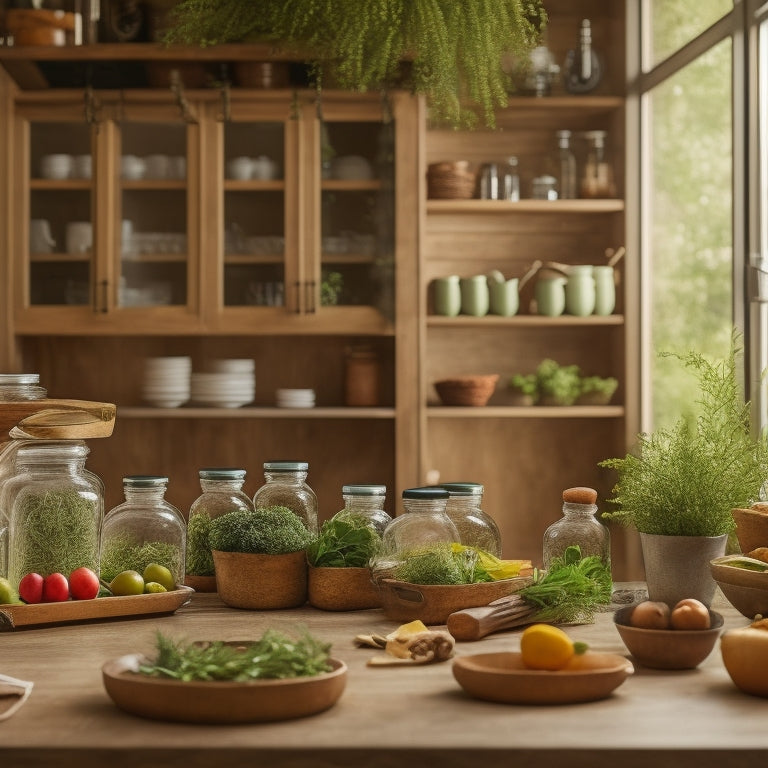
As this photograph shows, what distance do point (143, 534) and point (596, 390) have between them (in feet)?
7.42

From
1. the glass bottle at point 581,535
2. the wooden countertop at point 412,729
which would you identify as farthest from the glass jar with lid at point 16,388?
the glass bottle at point 581,535

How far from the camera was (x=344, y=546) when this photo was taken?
1.75 meters

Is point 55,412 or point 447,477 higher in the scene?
point 55,412

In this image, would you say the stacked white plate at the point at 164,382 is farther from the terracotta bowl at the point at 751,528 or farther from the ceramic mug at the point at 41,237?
the terracotta bowl at the point at 751,528

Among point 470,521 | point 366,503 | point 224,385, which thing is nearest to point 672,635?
point 470,521

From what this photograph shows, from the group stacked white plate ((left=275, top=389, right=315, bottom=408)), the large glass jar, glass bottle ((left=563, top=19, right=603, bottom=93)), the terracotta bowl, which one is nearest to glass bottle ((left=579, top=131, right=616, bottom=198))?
glass bottle ((left=563, top=19, right=603, bottom=93))

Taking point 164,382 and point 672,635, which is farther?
point 164,382

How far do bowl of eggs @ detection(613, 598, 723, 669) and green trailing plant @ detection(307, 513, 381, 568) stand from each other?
0.49 meters

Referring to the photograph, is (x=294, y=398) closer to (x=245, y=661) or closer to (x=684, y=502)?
(x=684, y=502)

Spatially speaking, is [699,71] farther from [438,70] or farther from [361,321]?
[438,70]

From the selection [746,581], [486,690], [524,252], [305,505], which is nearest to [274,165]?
[524,252]

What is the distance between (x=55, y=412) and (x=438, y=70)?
0.97 meters

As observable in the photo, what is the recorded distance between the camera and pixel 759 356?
9.52ft

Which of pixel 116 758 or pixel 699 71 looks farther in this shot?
pixel 699 71
